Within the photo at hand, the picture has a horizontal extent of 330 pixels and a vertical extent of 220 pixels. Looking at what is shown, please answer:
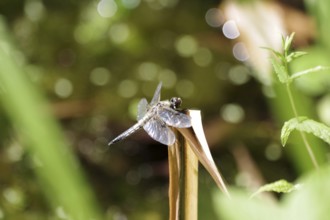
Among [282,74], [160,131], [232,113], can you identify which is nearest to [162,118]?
[160,131]

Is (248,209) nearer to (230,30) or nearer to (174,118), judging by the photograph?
(174,118)

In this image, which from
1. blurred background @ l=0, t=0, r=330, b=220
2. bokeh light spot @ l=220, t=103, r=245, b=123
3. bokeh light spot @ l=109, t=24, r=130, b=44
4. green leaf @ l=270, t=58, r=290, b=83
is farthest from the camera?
bokeh light spot @ l=109, t=24, r=130, b=44

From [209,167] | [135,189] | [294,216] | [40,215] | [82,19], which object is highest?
[82,19]

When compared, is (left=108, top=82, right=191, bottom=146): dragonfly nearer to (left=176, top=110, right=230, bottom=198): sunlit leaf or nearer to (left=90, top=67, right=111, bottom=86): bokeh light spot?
(left=176, top=110, right=230, bottom=198): sunlit leaf

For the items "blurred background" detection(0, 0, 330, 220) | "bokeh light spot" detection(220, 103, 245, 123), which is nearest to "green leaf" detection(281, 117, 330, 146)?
"blurred background" detection(0, 0, 330, 220)

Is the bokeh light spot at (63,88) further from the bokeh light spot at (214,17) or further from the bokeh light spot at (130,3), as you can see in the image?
the bokeh light spot at (214,17)

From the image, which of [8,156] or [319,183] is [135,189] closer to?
[8,156]

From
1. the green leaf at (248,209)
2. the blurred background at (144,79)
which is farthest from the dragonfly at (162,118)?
the blurred background at (144,79)

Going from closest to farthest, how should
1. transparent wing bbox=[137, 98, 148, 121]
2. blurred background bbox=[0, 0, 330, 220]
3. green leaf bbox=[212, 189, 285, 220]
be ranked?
green leaf bbox=[212, 189, 285, 220], transparent wing bbox=[137, 98, 148, 121], blurred background bbox=[0, 0, 330, 220]

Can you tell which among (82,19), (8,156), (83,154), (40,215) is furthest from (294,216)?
(82,19)
